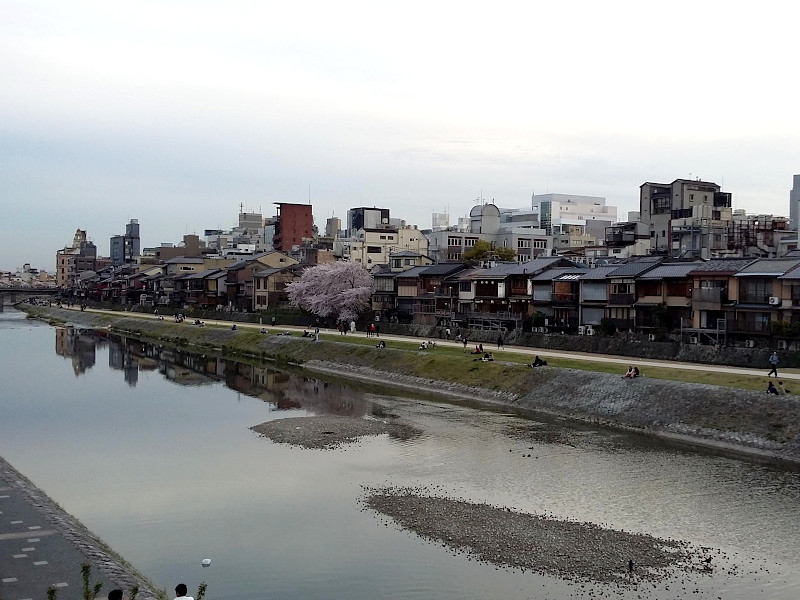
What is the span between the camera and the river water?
57.7 ft

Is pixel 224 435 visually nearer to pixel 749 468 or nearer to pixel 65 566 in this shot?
pixel 65 566

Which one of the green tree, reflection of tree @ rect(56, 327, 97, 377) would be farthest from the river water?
the green tree

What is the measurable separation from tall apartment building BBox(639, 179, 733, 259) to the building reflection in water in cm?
3508

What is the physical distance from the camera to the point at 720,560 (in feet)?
60.8

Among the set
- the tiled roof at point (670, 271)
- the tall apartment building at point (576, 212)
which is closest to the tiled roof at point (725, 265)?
the tiled roof at point (670, 271)

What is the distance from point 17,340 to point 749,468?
78.7 m

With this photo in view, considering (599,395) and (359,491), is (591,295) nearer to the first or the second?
(599,395)

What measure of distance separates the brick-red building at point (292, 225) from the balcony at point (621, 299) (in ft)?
282

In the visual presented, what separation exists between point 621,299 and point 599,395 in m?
15.5

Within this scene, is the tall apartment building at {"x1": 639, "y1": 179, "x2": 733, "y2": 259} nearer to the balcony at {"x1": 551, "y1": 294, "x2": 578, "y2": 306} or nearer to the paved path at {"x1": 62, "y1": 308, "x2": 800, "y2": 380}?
the balcony at {"x1": 551, "y1": 294, "x2": 578, "y2": 306}

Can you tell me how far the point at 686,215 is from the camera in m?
82.3

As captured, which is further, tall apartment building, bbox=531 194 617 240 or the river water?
tall apartment building, bbox=531 194 617 240

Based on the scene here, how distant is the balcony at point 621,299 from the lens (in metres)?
50.0

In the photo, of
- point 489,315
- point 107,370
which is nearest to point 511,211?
point 489,315
